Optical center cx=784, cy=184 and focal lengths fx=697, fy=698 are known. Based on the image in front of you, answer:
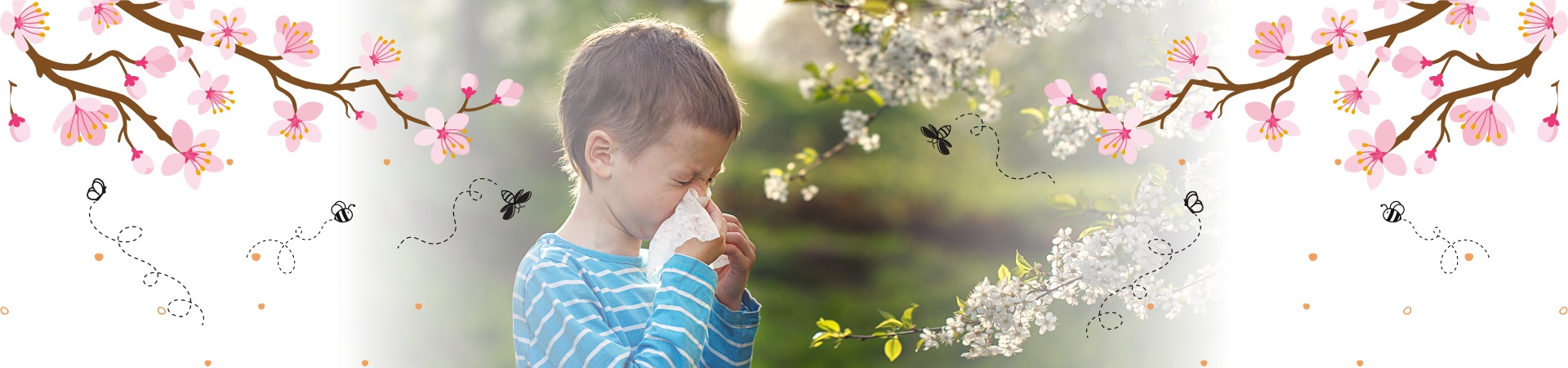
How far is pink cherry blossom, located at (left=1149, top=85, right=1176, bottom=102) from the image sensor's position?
98 cm

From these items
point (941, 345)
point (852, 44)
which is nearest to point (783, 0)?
point (852, 44)

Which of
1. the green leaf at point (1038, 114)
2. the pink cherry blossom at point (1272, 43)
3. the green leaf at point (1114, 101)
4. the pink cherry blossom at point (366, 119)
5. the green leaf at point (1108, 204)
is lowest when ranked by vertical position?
the green leaf at point (1108, 204)

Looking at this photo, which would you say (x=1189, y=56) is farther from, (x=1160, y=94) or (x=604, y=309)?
(x=604, y=309)

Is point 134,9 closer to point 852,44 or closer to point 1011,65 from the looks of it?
point 852,44

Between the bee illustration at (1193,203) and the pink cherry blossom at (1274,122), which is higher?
the pink cherry blossom at (1274,122)

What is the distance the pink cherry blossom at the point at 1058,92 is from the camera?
99cm

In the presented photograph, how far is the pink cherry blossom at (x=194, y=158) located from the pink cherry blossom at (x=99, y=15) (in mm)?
147

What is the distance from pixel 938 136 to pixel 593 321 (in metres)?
0.66

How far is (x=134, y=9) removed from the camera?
0.87 meters

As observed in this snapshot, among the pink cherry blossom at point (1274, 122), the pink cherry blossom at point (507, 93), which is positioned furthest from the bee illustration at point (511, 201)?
the pink cherry blossom at point (1274, 122)

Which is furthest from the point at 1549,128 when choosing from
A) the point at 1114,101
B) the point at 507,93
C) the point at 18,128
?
the point at 18,128

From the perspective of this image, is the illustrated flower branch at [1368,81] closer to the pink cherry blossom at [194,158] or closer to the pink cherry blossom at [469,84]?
the pink cherry blossom at [469,84]

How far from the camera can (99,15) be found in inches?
34.0

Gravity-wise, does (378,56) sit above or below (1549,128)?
above
